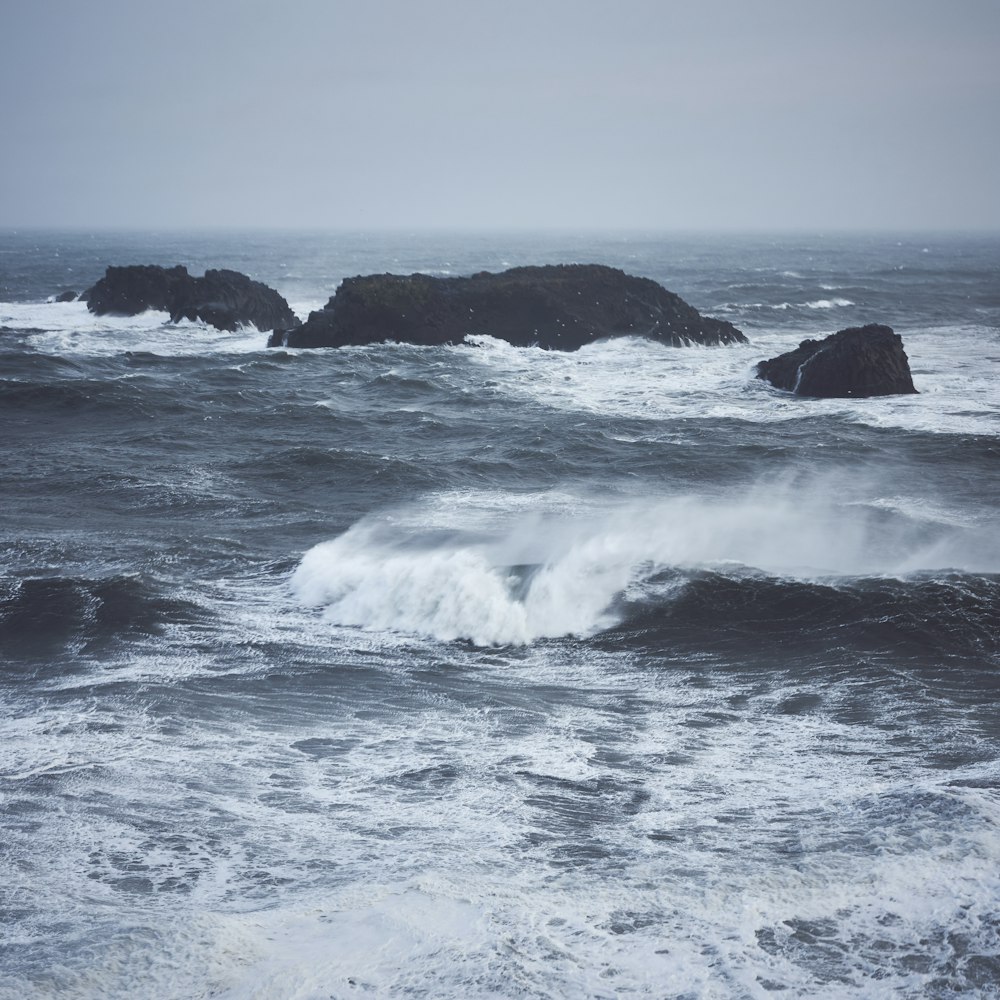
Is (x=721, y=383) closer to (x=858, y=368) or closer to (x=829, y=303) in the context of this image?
(x=858, y=368)

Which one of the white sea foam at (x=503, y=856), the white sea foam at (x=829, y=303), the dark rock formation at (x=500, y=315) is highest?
the white sea foam at (x=829, y=303)

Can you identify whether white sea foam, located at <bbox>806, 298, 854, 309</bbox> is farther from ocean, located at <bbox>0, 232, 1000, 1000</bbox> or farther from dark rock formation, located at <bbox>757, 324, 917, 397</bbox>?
ocean, located at <bbox>0, 232, 1000, 1000</bbox>

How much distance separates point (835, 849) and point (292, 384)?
→ 91.5 feet

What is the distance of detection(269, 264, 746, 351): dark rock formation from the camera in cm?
4225

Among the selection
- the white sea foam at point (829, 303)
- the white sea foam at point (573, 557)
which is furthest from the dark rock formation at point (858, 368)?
the white sea foam at point (829, 303)

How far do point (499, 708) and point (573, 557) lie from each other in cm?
489

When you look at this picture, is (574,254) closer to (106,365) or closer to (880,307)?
(880,307)

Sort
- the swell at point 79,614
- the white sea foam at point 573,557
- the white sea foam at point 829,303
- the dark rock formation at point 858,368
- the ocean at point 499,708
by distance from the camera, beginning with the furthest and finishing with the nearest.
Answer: the white sea foam at point 829,303, the dark rock formation at point 858,368, the white sea foam at point 573,557, the swell at point 79,614, the ocean at point 499,708

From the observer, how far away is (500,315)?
43.6 metres

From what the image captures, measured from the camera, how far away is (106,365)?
36.4m

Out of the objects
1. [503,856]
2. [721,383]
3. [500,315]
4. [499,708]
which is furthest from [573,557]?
[500,315]

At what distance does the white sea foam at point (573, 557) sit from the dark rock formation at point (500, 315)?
906 inches

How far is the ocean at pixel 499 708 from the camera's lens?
7.65m

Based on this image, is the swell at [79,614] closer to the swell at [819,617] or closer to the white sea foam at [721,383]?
the swell at [819,617]
